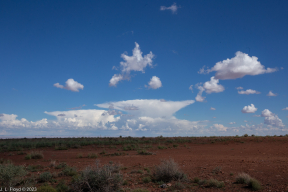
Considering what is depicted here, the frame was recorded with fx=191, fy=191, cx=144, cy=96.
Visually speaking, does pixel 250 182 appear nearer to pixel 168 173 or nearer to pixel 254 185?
pixel 254 185

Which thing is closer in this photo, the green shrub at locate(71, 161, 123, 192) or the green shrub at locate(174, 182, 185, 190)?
the green shrub at locate(71, 161, 123, 192)

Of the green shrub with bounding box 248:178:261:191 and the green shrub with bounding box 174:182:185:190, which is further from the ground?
the green shrub with bounding box 248:178:261:191

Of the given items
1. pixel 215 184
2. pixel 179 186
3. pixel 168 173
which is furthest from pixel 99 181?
pixel 215 184

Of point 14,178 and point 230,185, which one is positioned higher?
point 14,178

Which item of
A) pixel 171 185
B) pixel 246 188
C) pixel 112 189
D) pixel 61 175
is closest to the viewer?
pixel 112 189

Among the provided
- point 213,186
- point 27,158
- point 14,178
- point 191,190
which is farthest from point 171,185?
point 27,158

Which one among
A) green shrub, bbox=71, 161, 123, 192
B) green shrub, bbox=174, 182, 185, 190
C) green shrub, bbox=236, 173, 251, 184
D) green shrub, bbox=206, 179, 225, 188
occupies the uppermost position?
green shrub, bbox=71, 161, 123, 192

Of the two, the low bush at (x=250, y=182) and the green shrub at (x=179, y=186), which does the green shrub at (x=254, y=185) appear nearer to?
the low bush at (x=250, y=182)

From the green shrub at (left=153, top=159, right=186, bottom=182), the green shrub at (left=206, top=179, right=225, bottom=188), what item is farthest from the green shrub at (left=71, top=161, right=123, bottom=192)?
the green shrub at (left=206, top=179, right=225, bottom=188)

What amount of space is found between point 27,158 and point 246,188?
20983mm

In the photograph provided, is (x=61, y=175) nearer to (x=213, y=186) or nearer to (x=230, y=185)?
(x=213, y=186)

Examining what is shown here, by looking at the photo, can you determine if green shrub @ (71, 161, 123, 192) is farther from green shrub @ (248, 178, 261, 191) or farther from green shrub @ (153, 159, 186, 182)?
green shrub @ (248, 178, 261, 191)

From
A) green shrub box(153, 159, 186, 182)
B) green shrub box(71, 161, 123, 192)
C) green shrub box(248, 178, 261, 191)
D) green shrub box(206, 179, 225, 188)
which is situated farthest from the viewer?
green shrub box(153, 159, 186, 182)

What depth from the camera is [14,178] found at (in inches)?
322
